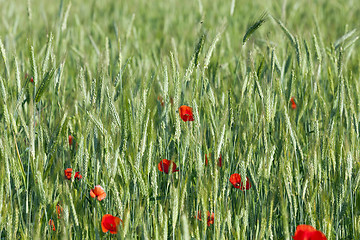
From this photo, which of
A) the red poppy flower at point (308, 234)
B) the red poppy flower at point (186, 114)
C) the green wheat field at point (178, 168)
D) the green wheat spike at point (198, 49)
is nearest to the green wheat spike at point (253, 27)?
the green wheat field at point (178, 168)

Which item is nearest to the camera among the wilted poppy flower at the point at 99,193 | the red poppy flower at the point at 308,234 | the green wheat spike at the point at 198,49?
the red poppy flower at the point at 308,234

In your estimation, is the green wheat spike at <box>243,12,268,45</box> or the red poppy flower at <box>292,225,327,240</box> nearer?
the red poppy flower at <box>292,225,327,240</box>

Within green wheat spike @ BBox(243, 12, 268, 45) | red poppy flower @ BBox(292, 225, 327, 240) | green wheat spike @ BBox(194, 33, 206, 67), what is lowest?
red poppy flower @ BBox(292, 225, 327, 240)

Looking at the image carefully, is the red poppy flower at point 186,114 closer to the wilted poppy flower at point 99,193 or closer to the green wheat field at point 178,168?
the green wheat field at point 178,168

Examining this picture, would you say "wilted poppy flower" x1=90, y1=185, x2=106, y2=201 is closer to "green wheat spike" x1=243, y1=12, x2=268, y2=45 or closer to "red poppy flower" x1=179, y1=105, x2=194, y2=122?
"red poppy flower" x1=179, y1=105, x2=194, y2=122

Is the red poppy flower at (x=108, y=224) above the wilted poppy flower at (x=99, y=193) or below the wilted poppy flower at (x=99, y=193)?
below

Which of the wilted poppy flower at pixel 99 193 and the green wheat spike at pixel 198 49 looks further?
the green wheat spike at pixel 198 49

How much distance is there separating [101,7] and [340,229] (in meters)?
3.34

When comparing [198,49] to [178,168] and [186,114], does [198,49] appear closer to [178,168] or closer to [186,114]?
[186,114]

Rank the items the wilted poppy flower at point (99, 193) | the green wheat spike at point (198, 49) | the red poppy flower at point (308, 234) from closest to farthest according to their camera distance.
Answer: the red poppy flower at point (308, 234) → the wilted poppy flower at point (99, 193) → the green wheat spike at point (198, 49)

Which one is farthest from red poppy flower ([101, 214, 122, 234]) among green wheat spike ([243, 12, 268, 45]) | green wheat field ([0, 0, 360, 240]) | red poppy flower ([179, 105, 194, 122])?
green wheat spike ([243, 12, 268, 45])

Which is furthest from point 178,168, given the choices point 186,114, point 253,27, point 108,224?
point 253,27

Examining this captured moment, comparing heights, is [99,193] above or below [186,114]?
below

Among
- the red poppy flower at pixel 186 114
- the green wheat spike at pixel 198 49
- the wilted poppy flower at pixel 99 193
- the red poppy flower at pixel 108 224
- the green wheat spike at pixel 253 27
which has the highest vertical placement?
the green wheat spike at pixel 253 27
